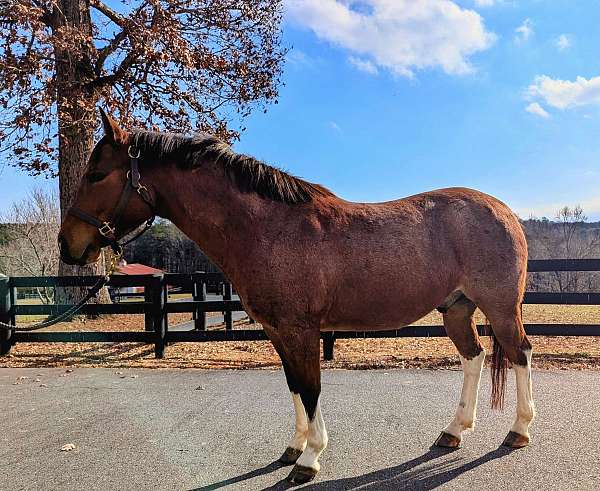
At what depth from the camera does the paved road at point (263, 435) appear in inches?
116

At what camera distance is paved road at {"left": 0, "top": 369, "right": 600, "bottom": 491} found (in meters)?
2.95

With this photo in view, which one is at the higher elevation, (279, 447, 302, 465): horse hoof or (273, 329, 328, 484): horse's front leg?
(273, 329, 328, 484): horse's front leg

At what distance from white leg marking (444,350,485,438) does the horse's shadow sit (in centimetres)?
27

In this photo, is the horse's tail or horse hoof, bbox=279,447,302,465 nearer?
horse hoof, bbox=279,447,302,465

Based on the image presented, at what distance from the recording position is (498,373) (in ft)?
12.1

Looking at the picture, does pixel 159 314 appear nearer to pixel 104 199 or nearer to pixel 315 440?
pixel 104 199

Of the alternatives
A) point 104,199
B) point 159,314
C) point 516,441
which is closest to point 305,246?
point 104,199

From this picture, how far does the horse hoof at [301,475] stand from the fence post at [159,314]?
4.60 meters

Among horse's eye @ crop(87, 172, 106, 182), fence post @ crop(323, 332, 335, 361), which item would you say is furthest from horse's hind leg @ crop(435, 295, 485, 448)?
fence post @ crop(323, 332, 335, 361)

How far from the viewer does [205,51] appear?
10273 mm

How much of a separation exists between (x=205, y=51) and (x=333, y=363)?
750 cm

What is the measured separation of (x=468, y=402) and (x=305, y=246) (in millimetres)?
1835

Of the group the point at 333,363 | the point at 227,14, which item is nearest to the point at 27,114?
the point at 227,14

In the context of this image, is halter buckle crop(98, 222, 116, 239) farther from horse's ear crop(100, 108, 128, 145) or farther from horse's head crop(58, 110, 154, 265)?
horse's ear crop(100, 108, 128, 145)
